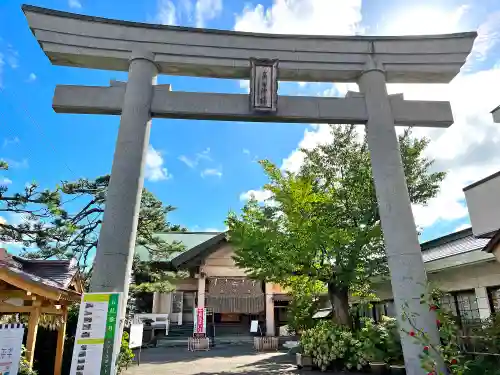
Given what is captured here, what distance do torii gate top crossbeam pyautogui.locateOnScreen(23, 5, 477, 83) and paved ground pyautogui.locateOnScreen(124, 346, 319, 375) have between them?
323 inches

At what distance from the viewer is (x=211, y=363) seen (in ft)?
41.5

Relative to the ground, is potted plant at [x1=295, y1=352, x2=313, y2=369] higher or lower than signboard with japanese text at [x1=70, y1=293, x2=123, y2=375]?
lower

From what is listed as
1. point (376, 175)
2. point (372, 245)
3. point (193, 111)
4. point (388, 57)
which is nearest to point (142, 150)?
point (193, 111)

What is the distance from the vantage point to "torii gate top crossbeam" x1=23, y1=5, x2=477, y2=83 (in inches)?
253

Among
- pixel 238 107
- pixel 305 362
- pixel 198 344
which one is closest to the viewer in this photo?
pixel 238 107

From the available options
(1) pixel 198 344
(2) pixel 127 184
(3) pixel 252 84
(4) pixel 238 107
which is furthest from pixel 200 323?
(3) pixel 252 84

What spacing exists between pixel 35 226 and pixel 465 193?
12.7m

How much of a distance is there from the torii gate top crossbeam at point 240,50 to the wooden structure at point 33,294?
4541mm

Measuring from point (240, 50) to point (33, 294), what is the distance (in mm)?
6907

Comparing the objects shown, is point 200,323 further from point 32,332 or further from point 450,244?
point 450,244

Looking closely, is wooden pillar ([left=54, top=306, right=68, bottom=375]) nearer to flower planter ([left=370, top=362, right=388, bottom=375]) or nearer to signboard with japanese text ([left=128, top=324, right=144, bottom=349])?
signboard with japanese text ([left=128, top=324, right=144, bottom=349])

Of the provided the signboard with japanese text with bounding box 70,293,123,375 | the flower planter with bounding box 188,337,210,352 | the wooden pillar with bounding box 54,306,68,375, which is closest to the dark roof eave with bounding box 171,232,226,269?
the flower planter with bounding box 188,337,210,352

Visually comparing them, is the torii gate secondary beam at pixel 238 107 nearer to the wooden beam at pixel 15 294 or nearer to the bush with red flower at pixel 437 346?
the bush with red flower at pixel 437 346

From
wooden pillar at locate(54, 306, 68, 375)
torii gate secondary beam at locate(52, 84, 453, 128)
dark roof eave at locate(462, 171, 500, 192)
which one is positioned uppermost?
torii gate secondary beam at locate(52, 84, 453, 128)
